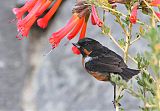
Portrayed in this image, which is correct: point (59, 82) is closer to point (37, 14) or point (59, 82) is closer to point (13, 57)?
point (13, 57)

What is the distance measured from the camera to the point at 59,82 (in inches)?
222

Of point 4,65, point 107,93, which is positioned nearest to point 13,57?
point 4,65

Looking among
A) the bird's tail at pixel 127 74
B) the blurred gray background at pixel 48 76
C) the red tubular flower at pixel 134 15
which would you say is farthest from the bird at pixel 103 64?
the blurred gray background at pixel 48 76

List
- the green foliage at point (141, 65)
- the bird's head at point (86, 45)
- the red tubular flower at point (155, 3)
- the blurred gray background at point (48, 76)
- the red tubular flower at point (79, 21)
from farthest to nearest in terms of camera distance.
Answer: the blurred gray background at point (48, 76)
the bird's head at point (86, 45)
the red tubular flower at point (79, 21)
the red tubular flower at point (155, 3)
the green foliage at point (141, 65)

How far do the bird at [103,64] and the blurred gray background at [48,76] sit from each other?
263cm

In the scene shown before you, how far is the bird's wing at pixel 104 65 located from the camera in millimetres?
1616

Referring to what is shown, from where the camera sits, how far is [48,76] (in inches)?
230

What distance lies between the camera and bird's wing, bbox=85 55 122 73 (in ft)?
5.30

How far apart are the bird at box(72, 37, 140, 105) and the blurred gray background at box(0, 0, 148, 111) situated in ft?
8.62

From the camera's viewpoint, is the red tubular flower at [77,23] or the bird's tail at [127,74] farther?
the red tubular flower at [77,23]

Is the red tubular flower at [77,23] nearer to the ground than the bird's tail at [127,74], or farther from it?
farther from it

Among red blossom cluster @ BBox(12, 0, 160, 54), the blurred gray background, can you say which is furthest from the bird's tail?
the blurred gray background

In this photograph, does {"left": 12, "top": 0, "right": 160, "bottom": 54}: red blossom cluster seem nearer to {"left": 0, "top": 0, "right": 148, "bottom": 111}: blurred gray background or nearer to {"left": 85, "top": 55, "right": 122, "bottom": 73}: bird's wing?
{"left": 85, "top": 55, "right": 122, "bottom": 73}: bird's wing

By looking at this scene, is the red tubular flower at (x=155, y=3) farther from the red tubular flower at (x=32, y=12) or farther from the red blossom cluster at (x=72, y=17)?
the red tubular flower at (x=32, y=12)
